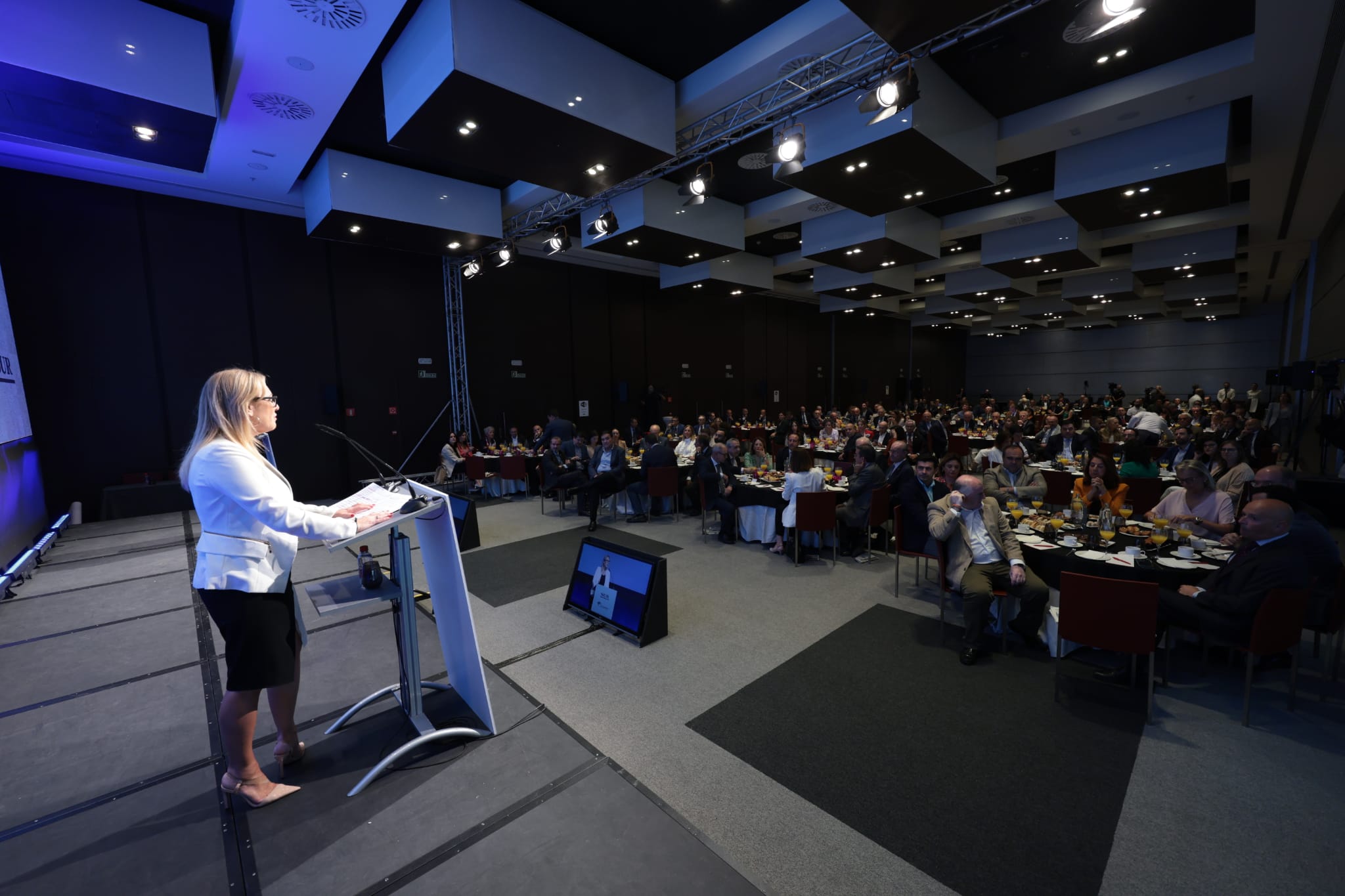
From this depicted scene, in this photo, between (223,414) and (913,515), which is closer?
(223,414)

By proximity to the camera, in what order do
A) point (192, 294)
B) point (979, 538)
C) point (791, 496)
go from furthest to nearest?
point (192, 294), point (791, 496), point (979, 538)

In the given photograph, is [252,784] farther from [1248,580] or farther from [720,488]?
[720,488]

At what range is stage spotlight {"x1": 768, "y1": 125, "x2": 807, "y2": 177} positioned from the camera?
17.9 feet

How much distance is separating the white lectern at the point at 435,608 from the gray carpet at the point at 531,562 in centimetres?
194

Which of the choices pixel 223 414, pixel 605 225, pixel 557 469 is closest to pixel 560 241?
pixel 605 225

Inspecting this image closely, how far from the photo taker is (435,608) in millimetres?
2922

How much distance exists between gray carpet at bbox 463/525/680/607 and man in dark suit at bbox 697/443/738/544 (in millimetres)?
720

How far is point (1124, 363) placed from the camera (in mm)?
24219

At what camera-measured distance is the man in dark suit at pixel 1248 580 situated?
2920mm

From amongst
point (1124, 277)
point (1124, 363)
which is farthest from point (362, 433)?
point (1124, 363)

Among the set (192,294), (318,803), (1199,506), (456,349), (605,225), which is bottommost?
(318,803)

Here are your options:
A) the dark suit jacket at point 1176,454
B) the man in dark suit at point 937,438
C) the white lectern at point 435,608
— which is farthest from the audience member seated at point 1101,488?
the white lectern at point 435,608

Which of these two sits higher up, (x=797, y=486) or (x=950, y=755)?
(x=797, y=486)

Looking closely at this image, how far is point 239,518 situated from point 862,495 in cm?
514
